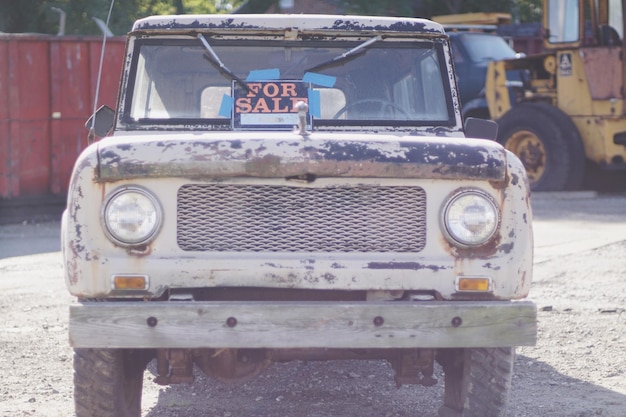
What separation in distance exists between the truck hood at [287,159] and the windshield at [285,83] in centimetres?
95

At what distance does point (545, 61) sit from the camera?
15203 mm

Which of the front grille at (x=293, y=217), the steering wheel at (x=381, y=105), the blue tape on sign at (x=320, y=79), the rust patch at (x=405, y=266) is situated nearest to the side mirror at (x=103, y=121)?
the blue tape on sign at (x=320, y=79)

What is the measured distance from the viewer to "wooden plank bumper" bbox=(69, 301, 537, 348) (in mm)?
4215

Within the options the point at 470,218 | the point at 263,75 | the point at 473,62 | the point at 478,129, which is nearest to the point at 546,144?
the point at 473,62

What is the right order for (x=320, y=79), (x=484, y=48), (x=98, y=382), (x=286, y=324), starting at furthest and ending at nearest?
(x=484, y=48) < (x=320, y=79) < (x=98, y=382) < (x=286, y=324)

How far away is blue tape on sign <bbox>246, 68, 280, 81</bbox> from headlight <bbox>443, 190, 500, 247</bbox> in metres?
1.35

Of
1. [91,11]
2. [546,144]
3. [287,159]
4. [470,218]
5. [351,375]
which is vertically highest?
[91,11]

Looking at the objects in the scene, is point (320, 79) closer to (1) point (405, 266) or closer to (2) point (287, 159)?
(2) point (287, 159)

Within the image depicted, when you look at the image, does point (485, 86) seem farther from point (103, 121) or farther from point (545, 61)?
point (103, 121)

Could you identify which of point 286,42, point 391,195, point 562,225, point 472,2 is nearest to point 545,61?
point 562,225

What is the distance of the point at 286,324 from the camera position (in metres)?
4.23

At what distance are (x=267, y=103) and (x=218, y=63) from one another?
1.03 feet

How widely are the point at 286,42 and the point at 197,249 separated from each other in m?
1.50

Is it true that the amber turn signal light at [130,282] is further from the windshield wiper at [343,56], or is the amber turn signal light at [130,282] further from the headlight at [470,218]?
the windshield wiper at [343,56]
